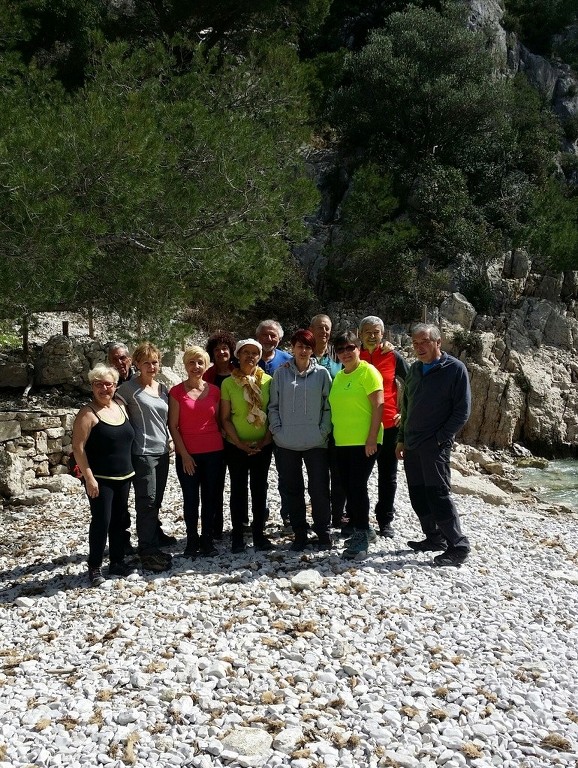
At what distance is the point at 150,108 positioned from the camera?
28.4 ft

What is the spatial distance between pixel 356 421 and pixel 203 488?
1.35 m

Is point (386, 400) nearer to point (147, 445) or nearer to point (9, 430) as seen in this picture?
point (147, 445)

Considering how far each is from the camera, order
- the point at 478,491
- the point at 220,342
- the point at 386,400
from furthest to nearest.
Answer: the point at 478,491 → the point at 386,400 → the point at 220,342

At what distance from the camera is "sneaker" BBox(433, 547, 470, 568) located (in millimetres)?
5078

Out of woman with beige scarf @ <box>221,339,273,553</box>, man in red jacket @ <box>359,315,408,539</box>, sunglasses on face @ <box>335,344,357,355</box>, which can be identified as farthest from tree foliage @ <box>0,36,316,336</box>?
sunglasses on face @ <box>335,344,357,355</box>

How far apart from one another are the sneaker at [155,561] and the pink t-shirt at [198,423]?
86 centimetres

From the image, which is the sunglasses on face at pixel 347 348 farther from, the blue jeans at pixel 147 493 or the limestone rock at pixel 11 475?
the limestone rock at pixel 11 475

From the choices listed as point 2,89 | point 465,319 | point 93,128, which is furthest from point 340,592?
point 465,319

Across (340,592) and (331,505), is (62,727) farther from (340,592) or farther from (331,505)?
(331,505)

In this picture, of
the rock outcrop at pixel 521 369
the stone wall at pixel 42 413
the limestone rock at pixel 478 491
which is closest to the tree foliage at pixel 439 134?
the rock outcrop at pixel 521 369

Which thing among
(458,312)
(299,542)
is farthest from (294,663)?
(458,312)

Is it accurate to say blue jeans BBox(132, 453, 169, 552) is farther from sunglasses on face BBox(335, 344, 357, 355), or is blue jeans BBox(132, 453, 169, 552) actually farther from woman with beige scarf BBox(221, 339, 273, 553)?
sunglasses on face BBox(335, 344, 357, 355)

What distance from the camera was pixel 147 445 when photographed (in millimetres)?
5047

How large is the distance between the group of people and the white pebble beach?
310mm
